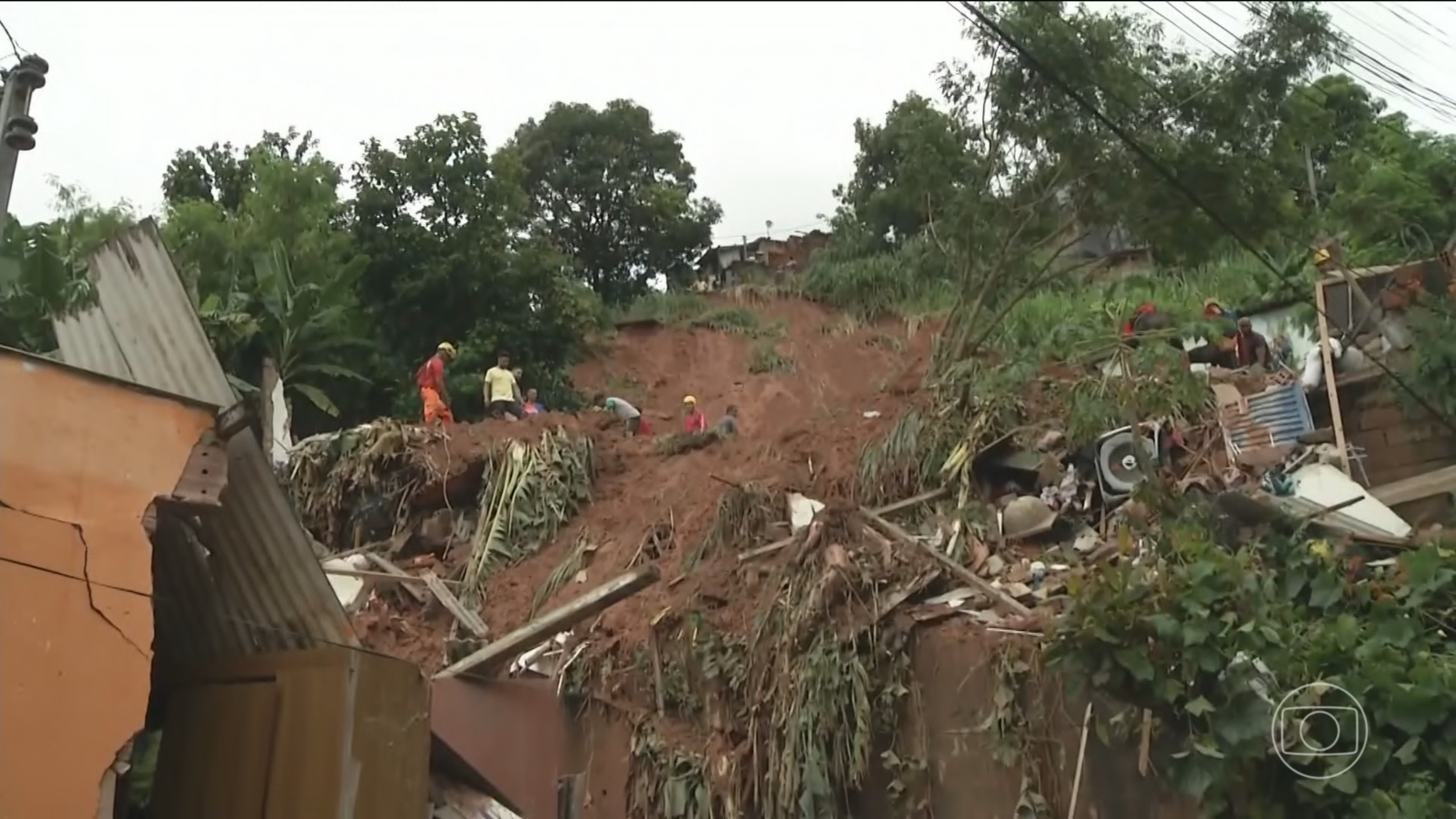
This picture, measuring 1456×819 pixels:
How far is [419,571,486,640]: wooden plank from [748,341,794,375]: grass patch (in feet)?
39.7

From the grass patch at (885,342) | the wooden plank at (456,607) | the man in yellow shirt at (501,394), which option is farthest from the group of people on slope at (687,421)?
the grass patch at (885,342)

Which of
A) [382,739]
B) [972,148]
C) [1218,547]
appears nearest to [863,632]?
[1218,547]

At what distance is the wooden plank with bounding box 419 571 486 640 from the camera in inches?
397

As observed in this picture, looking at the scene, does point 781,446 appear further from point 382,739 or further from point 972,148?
point 382,739

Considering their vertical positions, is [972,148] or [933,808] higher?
[972,148]

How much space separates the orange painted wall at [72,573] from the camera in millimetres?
4590

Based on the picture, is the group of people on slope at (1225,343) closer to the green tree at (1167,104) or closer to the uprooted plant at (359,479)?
the green tree at (1167,104)

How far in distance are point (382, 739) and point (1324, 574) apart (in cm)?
483

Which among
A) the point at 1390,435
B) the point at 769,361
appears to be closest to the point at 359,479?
the point at 1390,435

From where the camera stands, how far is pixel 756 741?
7.92 metres

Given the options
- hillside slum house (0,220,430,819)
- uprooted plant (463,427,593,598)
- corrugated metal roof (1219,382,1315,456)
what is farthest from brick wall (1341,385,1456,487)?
hillside slum house (0,220,430,819)

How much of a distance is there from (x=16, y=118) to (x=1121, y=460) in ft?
22.4

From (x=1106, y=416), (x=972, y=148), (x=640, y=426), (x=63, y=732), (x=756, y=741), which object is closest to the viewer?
(x=63, y=732)

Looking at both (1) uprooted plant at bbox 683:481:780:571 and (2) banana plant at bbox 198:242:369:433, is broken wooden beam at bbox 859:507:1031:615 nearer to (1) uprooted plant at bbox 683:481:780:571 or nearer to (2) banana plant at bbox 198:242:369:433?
(1) uprooted plant at bbox 683:481:780:571
